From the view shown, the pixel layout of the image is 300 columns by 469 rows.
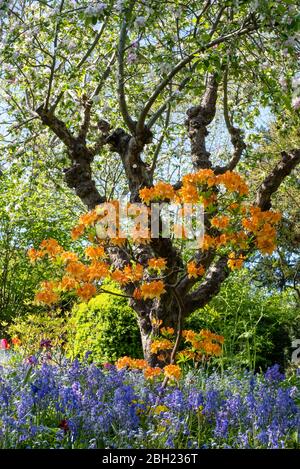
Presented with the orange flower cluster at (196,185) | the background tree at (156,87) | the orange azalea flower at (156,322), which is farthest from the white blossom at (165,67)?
the orange azalea flower at (156,322)

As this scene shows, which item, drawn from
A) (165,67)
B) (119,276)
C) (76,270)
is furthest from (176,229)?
(165,67)

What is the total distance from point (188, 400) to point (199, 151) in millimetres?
3055

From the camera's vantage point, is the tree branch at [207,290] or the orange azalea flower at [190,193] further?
the tree branch at [207,290]

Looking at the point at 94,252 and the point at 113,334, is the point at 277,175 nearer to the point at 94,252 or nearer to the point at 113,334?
the point at 94,252

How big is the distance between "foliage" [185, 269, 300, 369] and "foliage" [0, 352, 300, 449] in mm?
3909

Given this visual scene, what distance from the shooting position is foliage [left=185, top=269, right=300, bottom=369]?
26.6ft

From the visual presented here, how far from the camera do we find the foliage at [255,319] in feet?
26.6

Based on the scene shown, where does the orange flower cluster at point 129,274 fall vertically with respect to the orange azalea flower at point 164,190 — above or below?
below

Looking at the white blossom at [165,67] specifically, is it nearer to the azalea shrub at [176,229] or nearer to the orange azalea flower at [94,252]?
the azalea shrub at [176,229]

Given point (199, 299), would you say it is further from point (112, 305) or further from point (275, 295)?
point (275, 295)

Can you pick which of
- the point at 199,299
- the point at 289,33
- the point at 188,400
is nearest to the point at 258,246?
the point at 188,400

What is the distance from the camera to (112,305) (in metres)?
7.94

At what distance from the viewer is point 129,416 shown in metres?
3.37

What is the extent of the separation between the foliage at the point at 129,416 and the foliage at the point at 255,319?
12.8 ft
